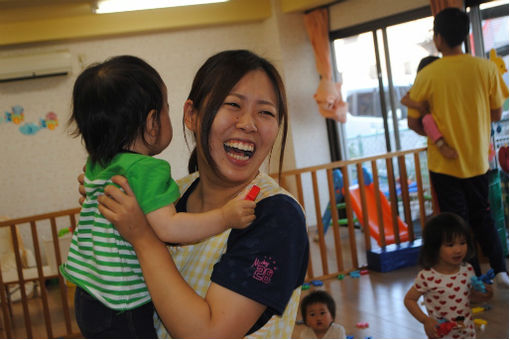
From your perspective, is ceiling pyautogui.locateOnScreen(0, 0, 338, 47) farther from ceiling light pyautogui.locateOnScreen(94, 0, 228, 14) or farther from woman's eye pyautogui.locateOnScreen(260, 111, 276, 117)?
woman's eye pyautogui.locateOnScreen(260, 111, 276, 117)

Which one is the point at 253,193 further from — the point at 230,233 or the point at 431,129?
the point at 431,129

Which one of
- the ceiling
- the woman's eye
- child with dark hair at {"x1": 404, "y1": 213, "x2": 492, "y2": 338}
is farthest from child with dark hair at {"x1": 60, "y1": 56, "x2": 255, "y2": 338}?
the ceiling

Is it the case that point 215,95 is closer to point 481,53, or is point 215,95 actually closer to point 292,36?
point 481,53

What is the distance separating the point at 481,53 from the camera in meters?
5.27

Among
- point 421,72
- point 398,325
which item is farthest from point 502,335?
point 421,72

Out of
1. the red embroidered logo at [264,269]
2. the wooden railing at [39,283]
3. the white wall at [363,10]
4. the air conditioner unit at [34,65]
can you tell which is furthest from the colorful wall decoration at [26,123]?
the red embroidered logo at [264,269]

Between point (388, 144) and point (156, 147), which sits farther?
point (388, 144)

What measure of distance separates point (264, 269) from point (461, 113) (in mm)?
3043

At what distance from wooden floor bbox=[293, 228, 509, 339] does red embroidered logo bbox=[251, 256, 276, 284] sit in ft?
8.28

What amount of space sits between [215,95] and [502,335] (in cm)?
265

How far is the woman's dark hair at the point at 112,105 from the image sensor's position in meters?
1.38

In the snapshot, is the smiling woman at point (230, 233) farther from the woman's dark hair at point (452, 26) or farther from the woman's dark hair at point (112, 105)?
the woman's dark hair at point (452, 26)

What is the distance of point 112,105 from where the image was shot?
4.54 feet

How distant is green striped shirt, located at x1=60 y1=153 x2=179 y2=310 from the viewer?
1.28 metres
